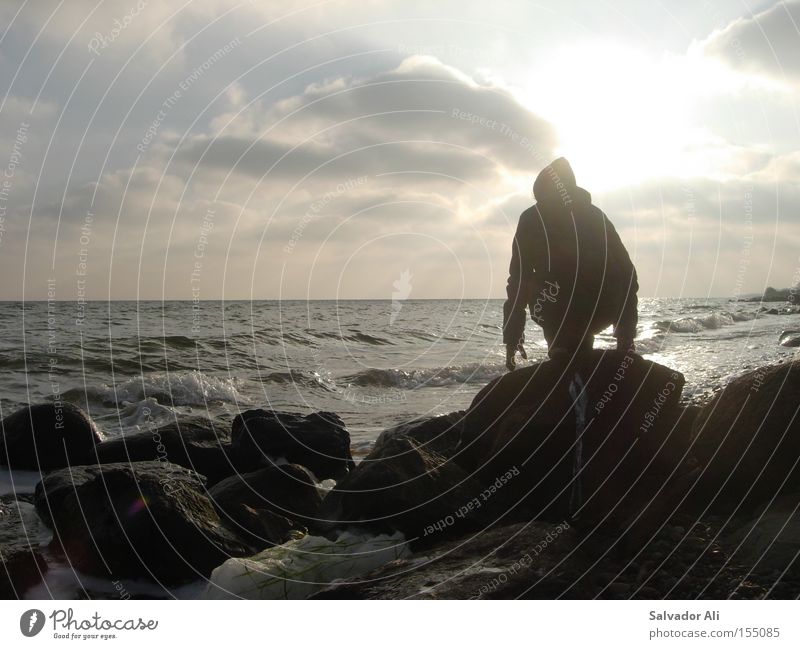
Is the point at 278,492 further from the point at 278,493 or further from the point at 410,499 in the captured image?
the point at 410,499

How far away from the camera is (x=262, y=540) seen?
8203 mm

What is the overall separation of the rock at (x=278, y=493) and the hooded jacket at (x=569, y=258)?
13.1 ft

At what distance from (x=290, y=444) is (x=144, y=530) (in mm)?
4700

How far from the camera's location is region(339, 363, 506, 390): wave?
25.5m

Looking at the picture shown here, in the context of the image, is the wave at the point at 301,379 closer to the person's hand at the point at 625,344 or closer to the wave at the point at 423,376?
the wave at the point at 423,376

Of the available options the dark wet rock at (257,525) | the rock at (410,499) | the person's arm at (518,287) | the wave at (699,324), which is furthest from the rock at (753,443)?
the wave at (699,324)

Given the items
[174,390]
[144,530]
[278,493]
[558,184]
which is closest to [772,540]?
[558,184]

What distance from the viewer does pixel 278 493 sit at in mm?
9727

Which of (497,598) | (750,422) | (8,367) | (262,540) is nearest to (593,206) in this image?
(750,422)

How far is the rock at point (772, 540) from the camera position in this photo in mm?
5242

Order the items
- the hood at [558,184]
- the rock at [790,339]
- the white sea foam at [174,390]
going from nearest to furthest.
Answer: the hood at [558,184], the white sea foam at [174,390], the rock at [790,339]

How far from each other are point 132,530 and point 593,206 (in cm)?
625

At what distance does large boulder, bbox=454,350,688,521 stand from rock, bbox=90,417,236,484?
5528mm
